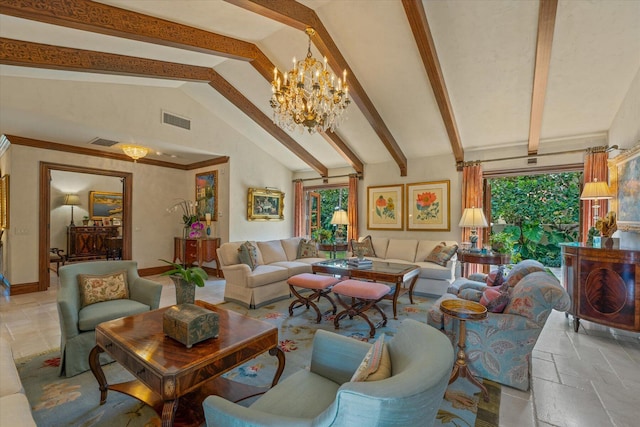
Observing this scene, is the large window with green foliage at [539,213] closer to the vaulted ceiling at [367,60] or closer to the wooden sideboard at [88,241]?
the vaulted ceiling at [367,60]

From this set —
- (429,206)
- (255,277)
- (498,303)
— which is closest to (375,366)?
(498,303)

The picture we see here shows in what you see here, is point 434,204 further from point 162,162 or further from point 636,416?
point 162,162

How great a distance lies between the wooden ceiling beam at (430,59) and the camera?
3.02 meters

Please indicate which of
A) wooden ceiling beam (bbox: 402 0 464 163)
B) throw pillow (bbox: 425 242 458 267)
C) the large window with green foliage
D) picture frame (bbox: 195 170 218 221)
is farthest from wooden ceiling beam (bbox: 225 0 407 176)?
picture frame (bbox: 195 170 218 221)

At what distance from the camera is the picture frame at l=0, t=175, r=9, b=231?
496 centimetres

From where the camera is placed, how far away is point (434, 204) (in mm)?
5938

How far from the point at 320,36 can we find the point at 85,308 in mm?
3855

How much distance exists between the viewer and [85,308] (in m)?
2.70

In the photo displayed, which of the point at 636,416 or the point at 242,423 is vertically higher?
the point at 242,423

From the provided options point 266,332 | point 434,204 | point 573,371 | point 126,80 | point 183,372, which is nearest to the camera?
point 183,372

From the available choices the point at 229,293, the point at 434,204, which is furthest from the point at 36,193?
the point at 434,204

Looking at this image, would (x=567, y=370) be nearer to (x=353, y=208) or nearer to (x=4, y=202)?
(x=353, y=208)

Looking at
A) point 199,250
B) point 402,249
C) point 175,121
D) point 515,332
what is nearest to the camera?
point 515,332

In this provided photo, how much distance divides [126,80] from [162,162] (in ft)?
8.08
